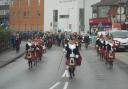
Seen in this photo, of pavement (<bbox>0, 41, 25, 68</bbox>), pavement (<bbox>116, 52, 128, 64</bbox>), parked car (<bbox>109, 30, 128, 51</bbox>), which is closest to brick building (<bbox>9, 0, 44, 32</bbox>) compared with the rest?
parked car (<bbox>109, 30, 128, 51</bbox>)

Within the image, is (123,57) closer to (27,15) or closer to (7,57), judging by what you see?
(7,57)

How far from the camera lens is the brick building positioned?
136375 millimetres

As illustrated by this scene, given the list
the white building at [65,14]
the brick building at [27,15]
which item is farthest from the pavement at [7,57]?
the brick building at [27,15]

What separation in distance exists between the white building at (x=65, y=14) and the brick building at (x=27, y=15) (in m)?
1.71

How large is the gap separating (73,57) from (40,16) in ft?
377

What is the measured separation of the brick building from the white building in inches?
67.3

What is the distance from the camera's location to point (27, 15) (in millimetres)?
137375

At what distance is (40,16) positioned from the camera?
453 ft

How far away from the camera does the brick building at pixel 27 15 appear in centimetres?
13638

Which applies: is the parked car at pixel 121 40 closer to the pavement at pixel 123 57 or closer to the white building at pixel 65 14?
the pavement at pixel 123 57

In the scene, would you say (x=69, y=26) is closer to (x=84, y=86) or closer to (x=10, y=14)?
(x=10, y=14)

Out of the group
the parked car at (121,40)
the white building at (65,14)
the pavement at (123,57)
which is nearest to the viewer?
the pavement at (123,57)

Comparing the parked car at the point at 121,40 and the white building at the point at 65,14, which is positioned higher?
the white building at the point at 65,14

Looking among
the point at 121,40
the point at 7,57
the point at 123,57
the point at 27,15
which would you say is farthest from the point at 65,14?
the point at 123,57
